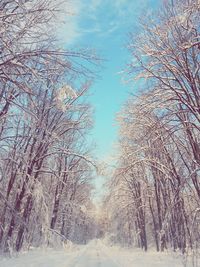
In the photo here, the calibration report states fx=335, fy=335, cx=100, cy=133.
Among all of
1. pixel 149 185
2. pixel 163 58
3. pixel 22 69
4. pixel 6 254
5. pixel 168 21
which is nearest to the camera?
pixel 22 69

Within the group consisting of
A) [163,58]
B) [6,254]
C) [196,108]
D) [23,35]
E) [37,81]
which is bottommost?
[6,254]

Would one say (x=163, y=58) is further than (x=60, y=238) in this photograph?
No

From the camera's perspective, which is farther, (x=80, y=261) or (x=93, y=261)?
(x=93, y=261)

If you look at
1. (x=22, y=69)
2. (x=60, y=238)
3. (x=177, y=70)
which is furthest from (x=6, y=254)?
(x=22, y=69)

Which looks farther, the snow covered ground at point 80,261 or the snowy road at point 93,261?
the snowy road at point 93,261

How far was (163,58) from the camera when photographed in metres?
11.4

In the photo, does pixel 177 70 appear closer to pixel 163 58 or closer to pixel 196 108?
pixel 163 58

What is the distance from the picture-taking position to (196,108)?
36.0 feet

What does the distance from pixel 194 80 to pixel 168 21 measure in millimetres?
2084

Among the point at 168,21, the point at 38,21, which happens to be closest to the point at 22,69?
the point at 38,21

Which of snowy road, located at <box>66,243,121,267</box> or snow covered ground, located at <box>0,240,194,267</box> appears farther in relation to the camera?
snowy road, located at <box>66,243,121,267</box>

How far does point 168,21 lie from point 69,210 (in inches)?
1165

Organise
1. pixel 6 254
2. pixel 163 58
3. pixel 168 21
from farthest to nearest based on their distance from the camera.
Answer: pixel 6 254
pixel 163 58
pixel 168 21

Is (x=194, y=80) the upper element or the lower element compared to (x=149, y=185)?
lower
